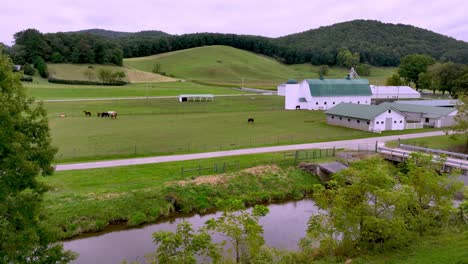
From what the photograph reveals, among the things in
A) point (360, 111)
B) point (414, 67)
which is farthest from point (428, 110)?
point (414, 67)

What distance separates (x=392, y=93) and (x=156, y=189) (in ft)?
222

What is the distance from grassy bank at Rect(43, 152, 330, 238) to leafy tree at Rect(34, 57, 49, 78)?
279 feet

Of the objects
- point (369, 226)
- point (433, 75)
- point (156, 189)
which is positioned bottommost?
point (156, 189)

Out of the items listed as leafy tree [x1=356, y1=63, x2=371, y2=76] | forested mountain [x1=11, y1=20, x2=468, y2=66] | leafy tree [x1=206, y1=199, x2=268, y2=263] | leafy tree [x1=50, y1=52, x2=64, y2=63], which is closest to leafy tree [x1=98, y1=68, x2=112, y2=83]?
leafy tree [x1=50, y1=52, x2=64, y2=63]

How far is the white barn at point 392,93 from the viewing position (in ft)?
257

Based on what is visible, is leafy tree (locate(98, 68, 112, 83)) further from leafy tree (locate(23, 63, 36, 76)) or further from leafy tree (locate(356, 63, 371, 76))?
leafy tree (locate(356, 63, 371, 76))

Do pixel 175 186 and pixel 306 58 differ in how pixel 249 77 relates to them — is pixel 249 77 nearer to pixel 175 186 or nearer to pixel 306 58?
pixel 306 58

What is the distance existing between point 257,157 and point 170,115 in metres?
28.1

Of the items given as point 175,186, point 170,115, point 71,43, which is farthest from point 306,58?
point 175,186

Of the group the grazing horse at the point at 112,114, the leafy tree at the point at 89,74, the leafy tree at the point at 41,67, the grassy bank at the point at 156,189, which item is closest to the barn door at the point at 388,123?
the grassy bank at the point at 156,189

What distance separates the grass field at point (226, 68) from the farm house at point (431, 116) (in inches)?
2843

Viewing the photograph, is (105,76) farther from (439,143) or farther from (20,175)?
(20,175)

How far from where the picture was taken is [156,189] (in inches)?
944

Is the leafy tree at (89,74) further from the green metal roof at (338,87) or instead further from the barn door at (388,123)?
the barn door at (388,123)
